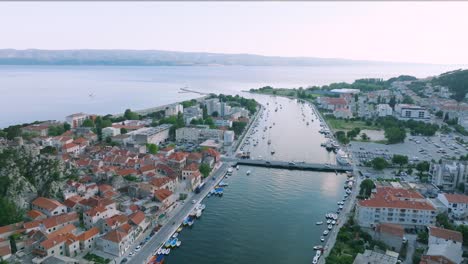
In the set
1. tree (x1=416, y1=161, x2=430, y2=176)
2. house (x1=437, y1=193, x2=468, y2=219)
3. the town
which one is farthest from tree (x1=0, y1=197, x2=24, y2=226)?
tree (x1=416, y1=161, x2=430, y2=176)

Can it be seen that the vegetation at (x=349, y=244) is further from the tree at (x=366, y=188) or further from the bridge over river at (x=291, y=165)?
the bridge over river at (x=291, y=165)

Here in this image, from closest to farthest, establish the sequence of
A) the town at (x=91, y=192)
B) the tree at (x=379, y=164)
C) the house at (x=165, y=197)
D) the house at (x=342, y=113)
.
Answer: the town at (x=91, y=192) → the house at (x=165, y=197) → the tree at (x=379, y=164) → the house at (x=342, y=113)

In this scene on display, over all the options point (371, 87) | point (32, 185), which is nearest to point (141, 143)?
point (32, 185)

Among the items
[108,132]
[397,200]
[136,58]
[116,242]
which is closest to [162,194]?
[116,242]

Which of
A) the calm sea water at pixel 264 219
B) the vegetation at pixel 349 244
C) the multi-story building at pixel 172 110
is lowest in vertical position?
the calm sea water at pixel 264 219

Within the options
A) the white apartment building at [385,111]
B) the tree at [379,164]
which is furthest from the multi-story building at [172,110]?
the white apartment building at [385,111]

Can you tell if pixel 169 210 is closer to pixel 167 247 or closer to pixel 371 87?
pixel 167 247

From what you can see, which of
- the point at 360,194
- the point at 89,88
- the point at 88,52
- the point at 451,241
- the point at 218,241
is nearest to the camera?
the point at 451,241
